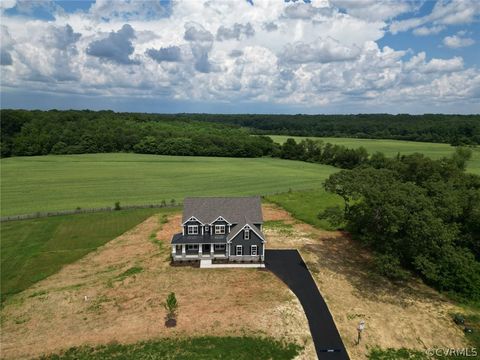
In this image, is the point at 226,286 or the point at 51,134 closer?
the point at 226,286

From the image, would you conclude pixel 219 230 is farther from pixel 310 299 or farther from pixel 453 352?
pixel 453 352

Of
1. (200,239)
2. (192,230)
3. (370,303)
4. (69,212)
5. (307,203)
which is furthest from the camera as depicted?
(307,203)

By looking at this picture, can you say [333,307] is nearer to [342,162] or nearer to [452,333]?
[452,333]

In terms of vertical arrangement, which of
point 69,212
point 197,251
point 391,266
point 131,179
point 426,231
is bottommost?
point 69,212

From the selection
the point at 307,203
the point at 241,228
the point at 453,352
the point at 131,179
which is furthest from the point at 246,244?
the point at 131,179

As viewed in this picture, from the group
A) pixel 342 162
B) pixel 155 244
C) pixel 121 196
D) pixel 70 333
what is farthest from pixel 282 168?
pixel 70 333

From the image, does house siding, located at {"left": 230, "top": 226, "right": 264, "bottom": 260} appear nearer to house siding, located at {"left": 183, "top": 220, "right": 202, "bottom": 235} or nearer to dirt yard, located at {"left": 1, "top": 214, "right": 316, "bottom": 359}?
dirt yard, located at {"left": 1, "top": 214, "right": 316, "bottom": 359}
